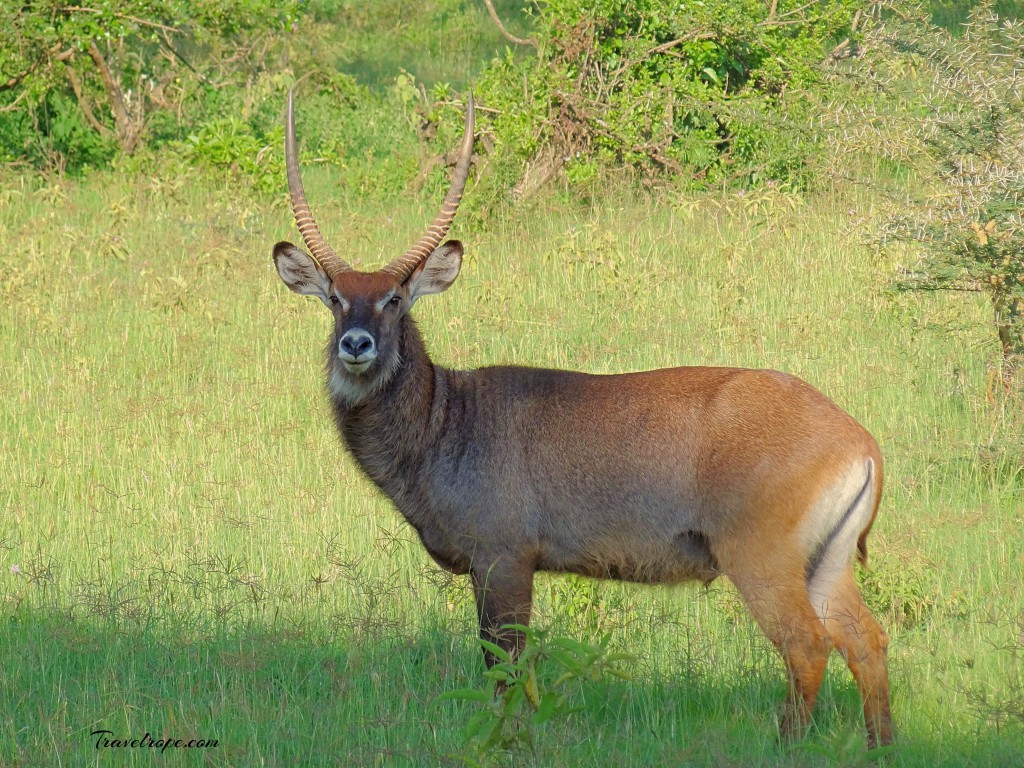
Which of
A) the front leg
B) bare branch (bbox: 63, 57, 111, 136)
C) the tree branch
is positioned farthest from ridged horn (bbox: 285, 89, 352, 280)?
bare branch (bbox: 63, 57, 111, 136)

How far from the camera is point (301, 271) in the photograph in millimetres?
5066

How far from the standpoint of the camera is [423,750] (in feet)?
11.9

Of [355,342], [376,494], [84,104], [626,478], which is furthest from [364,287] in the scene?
[84,104]

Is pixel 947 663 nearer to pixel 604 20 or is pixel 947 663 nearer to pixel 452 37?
pixel 604 20

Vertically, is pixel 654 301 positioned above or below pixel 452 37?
below

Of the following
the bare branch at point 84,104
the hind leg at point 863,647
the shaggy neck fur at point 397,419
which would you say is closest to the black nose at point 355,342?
the shaggy neck fur at point 397,419

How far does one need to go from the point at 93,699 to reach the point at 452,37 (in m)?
15.5

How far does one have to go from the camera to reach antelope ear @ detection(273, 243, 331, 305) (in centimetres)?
492

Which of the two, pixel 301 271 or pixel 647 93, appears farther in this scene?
pixel 647 93

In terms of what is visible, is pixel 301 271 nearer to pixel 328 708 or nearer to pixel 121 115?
pixel 328 708

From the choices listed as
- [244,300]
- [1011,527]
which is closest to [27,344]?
[244,300]

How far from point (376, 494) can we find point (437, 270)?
0.91 meters

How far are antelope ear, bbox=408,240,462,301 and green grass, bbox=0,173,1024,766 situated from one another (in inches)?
33.9

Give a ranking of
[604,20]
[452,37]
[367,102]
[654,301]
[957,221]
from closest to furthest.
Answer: [957,221] → [654,301] → [604,20] → [367,102] → [452,37]
